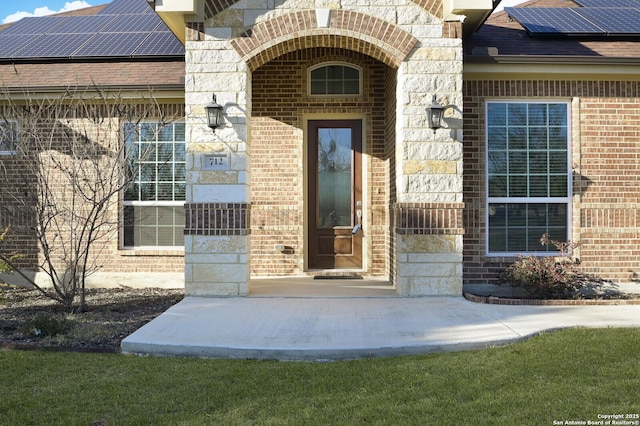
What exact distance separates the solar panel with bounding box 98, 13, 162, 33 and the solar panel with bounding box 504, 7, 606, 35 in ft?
24.2

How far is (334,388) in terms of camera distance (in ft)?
13.5

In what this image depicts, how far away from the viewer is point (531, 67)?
26.8 ft

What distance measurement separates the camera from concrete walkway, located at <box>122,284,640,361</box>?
201 inches

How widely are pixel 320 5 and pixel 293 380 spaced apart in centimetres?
540

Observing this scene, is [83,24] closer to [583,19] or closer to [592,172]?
[583,19]

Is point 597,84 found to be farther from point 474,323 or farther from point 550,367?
point 550,367

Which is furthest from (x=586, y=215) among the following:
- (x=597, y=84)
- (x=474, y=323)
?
(x=474, y=323)

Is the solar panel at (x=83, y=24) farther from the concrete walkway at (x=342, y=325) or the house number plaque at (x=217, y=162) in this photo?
the concrete walkway at (x=342, y=325)

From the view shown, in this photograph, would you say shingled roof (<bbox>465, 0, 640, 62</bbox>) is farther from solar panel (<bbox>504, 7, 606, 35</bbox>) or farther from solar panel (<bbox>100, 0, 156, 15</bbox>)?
solar panel (<bbox>100, 0, 156, 15</bbox>)

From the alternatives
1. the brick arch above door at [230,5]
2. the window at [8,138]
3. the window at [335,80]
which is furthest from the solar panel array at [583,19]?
the window at [8,138]

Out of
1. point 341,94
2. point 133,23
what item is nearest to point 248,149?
point 341,94

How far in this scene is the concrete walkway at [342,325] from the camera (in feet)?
16.7

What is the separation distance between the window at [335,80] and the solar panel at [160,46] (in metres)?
2.61

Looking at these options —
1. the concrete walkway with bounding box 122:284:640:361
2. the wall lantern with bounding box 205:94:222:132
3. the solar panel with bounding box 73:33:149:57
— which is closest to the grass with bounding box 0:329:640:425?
the concrete walkway with bounding box 122:284:640:361
